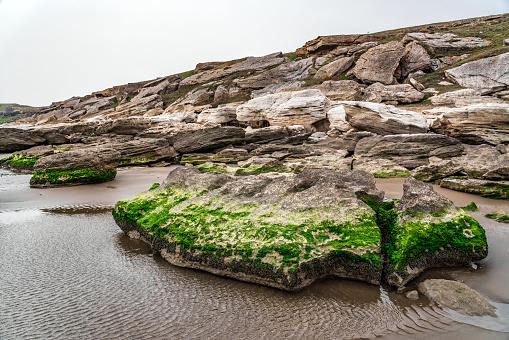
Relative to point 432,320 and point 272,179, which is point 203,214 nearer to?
point 272,179

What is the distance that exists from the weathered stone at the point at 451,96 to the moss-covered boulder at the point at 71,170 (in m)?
24.0

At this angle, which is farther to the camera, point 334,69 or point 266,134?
point 334,69

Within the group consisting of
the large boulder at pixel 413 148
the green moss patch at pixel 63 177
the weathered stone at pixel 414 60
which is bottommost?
the large boulder at pixel 413 148

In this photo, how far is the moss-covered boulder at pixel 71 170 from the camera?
1210 cm

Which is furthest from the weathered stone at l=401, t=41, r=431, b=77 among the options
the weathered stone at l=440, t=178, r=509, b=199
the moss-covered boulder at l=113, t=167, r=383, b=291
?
the moss-covered boulder at l=113, t=167, r=383, b=291

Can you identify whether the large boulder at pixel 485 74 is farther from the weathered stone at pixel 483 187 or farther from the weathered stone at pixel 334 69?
the weathered stone at pixel 483 187

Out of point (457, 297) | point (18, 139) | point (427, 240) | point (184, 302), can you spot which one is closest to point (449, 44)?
point (427, 240)

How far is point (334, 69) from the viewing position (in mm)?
36969

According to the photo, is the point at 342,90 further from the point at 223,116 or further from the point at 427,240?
the point at 427,240

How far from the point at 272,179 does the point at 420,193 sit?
2.84m

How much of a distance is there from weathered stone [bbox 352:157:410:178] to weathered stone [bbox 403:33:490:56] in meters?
29.1

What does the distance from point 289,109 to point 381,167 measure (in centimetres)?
1025

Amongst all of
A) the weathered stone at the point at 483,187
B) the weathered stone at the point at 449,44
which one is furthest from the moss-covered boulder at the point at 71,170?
the weathered stone at the point at 449,44

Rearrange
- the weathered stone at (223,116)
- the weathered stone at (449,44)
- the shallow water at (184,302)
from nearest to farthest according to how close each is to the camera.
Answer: the shallow water at (184,302) < the weathered stone at (223,116) < the weathered stone at (449,44)
